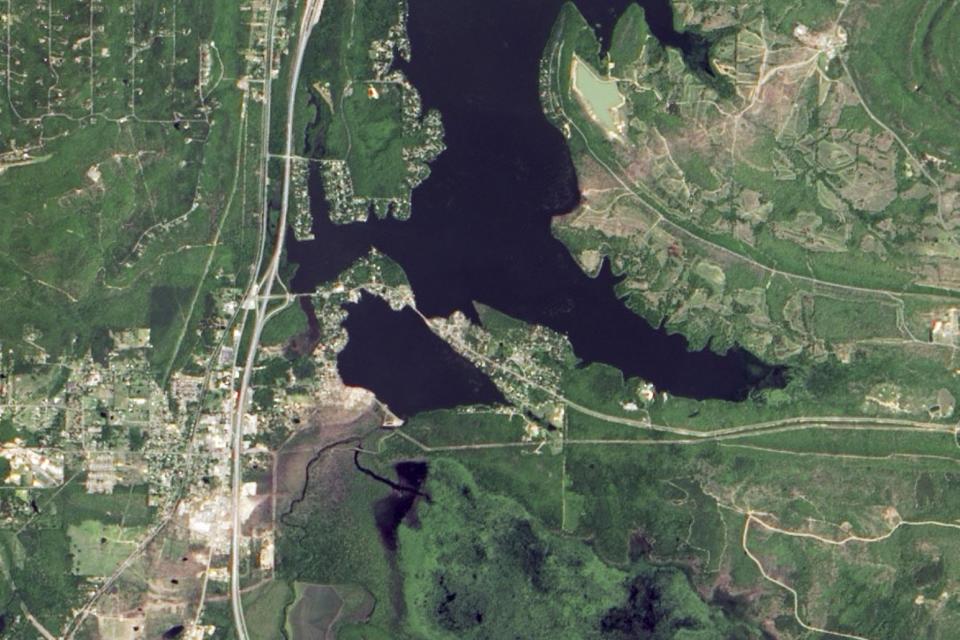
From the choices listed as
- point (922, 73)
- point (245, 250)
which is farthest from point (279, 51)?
point (922, 73)

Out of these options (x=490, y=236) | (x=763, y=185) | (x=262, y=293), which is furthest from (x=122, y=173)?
(x=763, y=185)

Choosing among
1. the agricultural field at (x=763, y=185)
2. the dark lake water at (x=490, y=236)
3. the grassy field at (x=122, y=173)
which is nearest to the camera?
the agricultural field at (x=763, y=185)

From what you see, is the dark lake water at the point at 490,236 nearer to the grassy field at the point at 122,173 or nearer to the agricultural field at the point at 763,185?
the agricultural field at the point at 763,185

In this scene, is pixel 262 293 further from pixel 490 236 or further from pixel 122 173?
pixel 490 236

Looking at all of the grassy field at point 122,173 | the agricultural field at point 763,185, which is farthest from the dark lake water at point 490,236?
the grassy field at point 122,173

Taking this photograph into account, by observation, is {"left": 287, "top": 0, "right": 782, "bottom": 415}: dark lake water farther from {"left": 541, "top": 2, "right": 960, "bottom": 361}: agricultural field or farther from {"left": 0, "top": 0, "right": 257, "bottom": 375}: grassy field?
{"left": 0, "top": 0, "right": 257, "bottom": 375}: grassy field
